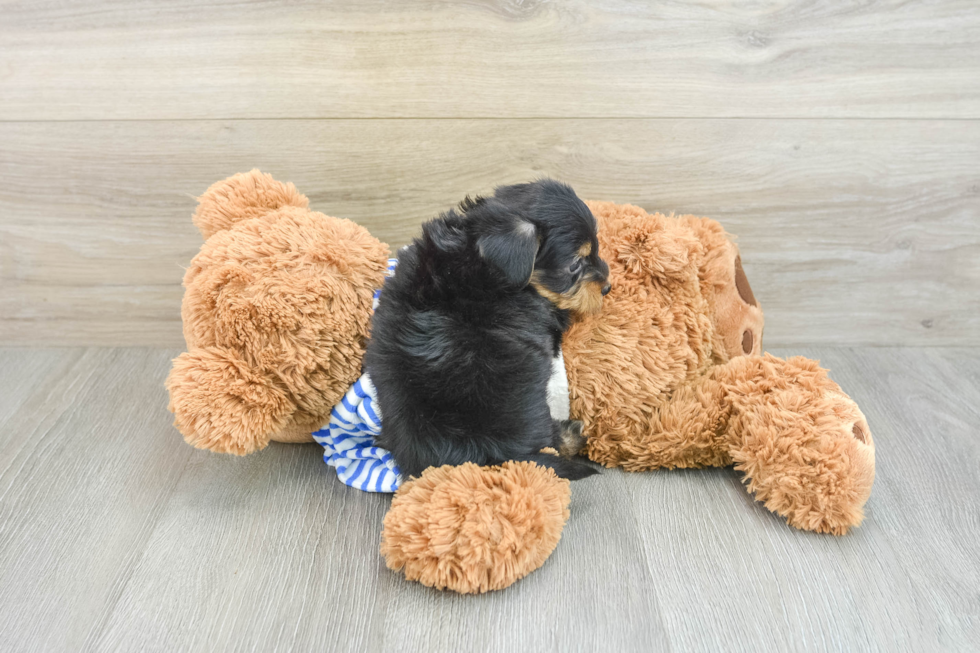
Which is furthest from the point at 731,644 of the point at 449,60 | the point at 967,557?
the point at 449,60

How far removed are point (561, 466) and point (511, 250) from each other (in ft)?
1.31

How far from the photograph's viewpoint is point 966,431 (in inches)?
60.7

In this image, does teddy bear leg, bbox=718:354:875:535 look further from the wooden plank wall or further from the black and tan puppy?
the wooden plank wall

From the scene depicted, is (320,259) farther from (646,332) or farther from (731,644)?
(731,644)

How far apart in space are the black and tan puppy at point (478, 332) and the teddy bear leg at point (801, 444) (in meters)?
0.38

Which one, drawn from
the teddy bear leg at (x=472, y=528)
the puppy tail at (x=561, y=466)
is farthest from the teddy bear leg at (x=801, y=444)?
the teddy bear leg at (x=472, y=528)

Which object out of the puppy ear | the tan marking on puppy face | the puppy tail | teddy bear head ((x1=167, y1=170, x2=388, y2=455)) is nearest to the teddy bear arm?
the puppy tail

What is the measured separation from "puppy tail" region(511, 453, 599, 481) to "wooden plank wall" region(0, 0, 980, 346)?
2.44 ft

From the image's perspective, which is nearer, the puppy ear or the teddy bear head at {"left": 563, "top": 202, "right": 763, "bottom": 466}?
the puppy ear

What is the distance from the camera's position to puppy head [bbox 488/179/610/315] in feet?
3.79

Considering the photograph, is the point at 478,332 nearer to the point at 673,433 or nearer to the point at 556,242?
the point at 556,242

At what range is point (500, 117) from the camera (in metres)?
1.61

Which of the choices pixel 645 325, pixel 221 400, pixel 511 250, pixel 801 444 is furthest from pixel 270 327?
pixel 801 444

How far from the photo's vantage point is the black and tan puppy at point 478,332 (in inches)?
44.8
